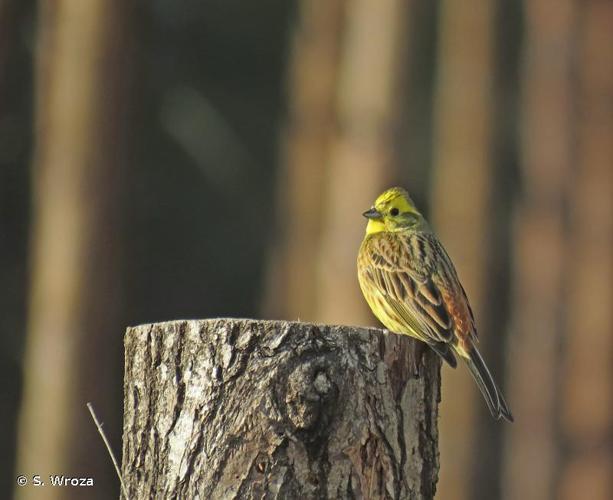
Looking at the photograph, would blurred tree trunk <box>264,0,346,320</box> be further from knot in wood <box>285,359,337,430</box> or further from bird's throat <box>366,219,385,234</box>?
knot in wood <box>285,359,337,430</box>

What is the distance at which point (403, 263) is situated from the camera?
26.9ft

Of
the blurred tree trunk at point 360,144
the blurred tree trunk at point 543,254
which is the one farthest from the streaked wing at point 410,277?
the blurred tree trunk at point 543,254

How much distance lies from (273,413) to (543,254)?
47.0 ft

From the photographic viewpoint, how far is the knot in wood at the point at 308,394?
5.28 meters

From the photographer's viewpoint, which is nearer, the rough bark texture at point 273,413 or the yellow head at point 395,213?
the rough bark texture at point 273,413

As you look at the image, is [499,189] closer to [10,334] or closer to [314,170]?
[314,170]

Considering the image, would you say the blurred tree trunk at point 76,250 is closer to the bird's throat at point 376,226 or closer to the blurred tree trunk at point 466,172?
the bird's throat at point 376,226

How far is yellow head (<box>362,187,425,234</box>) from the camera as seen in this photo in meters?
8.75

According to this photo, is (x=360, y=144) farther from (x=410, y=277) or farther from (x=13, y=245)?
(x=410, y=277)

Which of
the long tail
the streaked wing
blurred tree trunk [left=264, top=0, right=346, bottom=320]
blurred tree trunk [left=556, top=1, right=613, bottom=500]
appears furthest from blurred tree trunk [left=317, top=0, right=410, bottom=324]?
→ the long tail

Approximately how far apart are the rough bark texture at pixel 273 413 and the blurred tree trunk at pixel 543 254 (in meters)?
13.7

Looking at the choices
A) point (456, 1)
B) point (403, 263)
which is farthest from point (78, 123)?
point (456, 1)

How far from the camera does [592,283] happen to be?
18422 mm

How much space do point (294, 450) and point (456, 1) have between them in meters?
14.7
